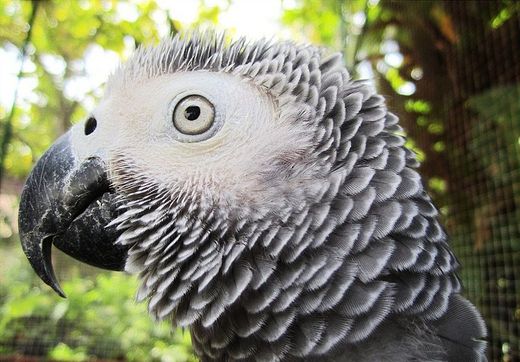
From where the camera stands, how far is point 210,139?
40.5 inches

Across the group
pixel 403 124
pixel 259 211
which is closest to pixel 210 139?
pixel 259 211

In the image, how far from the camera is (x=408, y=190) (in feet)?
3.20

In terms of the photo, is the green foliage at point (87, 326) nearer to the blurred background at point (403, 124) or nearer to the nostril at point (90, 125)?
the blurred background at point (403, 124)

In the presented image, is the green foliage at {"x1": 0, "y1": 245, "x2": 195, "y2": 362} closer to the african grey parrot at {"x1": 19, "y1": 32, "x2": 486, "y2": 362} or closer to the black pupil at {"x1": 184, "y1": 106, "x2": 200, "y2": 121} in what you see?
the african grey parrot at {"x1": 19, "y1": 32, "x2": 486, "y2": 362}

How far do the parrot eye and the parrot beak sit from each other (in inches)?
8.9

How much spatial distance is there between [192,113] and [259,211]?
0.31 metres

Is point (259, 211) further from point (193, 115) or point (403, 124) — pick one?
point (403, 124)

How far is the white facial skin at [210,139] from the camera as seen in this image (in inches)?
39.4

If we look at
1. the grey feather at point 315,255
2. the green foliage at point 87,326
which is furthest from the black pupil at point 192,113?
the green foliage at point 87,326

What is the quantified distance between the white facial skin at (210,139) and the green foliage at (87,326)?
10.7ft

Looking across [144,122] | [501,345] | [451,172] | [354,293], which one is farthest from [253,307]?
[451,172]

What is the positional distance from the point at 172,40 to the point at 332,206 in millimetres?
687

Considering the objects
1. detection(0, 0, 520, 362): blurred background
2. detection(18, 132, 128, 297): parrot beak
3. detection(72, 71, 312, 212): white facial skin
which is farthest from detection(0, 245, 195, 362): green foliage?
detection(72, 71, 312, 212): white facial skin

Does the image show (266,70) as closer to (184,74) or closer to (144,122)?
(184,74)
